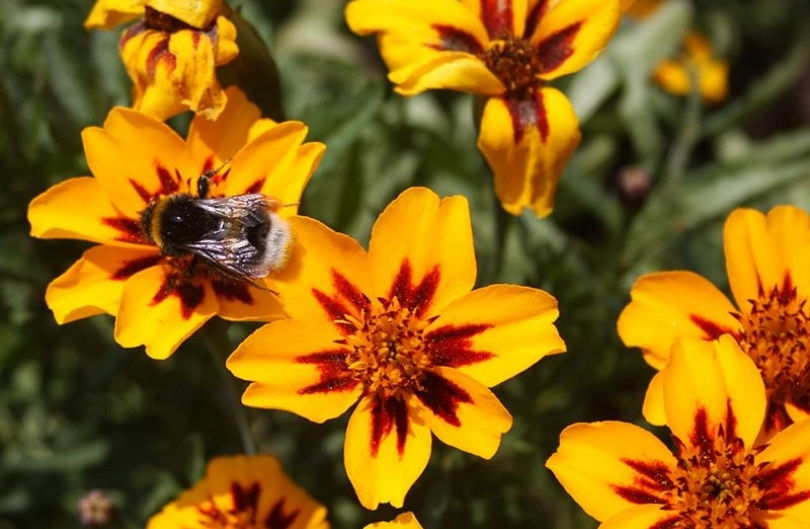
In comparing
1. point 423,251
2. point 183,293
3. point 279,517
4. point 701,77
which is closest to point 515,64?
point 423,251

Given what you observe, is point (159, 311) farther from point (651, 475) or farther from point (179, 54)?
point (651, 475)

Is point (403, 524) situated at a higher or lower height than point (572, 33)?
lower

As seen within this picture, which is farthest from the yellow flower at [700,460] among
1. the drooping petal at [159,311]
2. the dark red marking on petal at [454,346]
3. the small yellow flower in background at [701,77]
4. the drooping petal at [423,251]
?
the small yellow flower in background at [701,77]

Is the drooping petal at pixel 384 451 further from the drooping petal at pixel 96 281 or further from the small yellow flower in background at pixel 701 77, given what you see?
the small yellow flower in background at pixel 701 77

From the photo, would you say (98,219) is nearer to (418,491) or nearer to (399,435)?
(399,435)

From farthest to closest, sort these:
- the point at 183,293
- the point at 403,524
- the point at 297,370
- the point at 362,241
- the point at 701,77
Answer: the point at 701,77, the point at 362,241, the point at 183,293, the point at 297,370, the point at 403,524

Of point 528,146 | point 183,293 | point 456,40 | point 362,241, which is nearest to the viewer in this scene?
point 183,293
